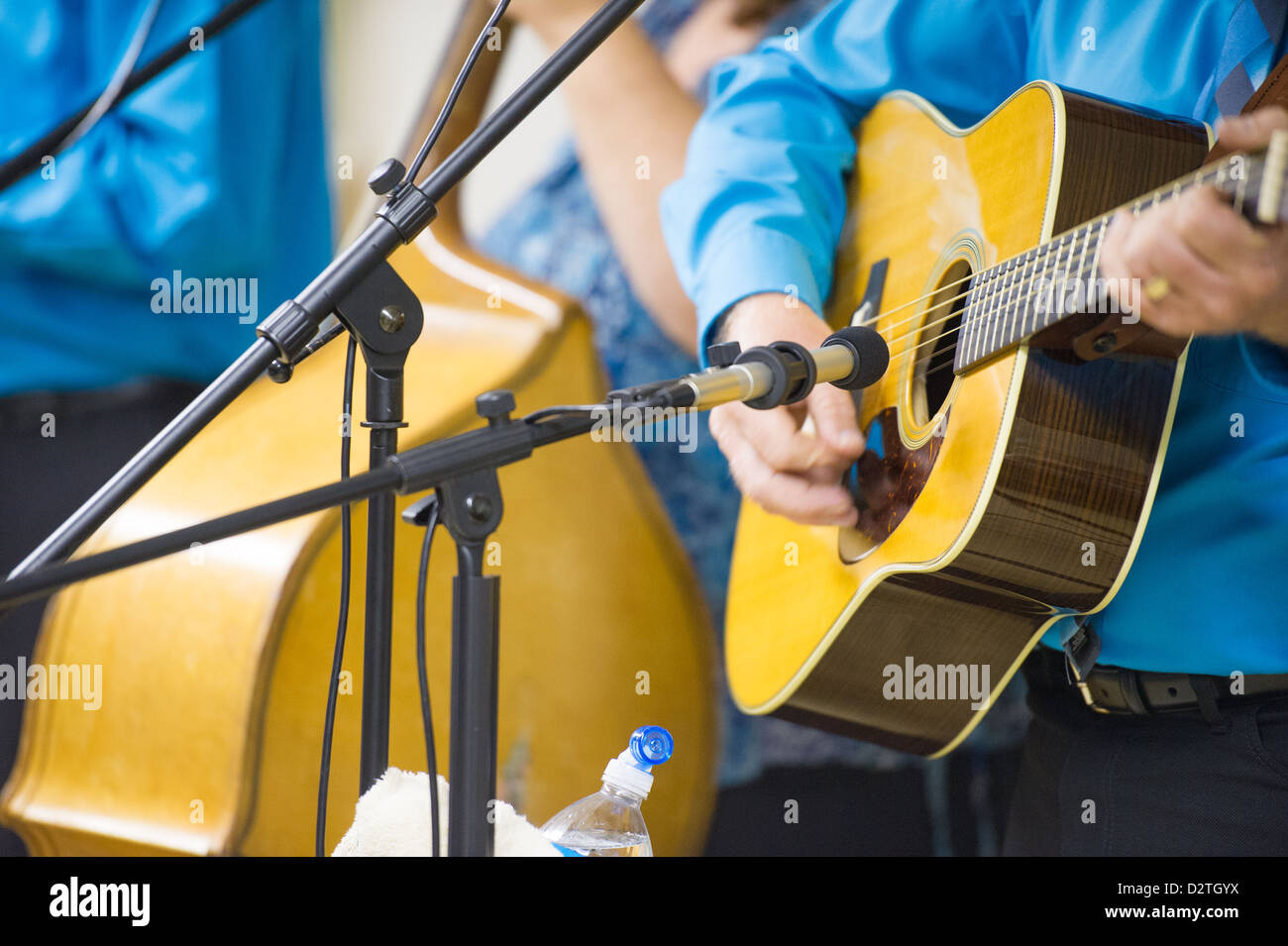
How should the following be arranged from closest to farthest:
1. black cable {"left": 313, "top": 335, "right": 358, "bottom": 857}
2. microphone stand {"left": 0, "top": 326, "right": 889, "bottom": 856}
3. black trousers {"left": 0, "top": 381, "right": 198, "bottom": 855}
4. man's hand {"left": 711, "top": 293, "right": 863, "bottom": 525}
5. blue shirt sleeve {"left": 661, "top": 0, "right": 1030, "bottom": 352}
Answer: microphone stand {"left": 0, "top": 326, "right": 889, "bottom": 856} → black cable {"left": 313, "top": 335, "right": 358, "bottom": 857} → man's hand {"left": 711, "top": 293, "right": 863, "bottom": 525} → blue shirt sleeve {"left": 661, "top": 0, "right": 1030, "bottom": 352} → black trousers {"left": 0, "top": 381, "right": 198, "bottom": 855}

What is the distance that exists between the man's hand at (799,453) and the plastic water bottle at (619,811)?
279 mm

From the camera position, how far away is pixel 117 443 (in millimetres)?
1539

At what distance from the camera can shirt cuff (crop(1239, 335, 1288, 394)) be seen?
88 centimetres

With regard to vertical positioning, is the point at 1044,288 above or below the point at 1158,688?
above

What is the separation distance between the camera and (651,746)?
847mm

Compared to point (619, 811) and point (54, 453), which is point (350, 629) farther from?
point (54, 453)

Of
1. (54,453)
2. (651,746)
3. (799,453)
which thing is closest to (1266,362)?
(799,453)

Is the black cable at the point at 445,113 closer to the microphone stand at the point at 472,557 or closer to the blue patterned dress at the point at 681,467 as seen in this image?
the microphone stand at the point at 472,557

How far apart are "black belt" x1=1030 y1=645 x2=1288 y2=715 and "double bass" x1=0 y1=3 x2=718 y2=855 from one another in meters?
0.65

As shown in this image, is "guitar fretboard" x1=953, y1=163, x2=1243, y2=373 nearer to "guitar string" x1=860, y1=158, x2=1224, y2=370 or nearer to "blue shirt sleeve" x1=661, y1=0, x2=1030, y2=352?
"guitar string" x1=860, y1=158, x2=1224, y2=370

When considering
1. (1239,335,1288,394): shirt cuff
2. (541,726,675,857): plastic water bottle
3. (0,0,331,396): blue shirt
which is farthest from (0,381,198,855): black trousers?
(1239,335,1288,394): shirt cuff

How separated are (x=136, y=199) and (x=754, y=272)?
82cm

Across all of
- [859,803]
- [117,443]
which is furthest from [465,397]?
[859,803]
